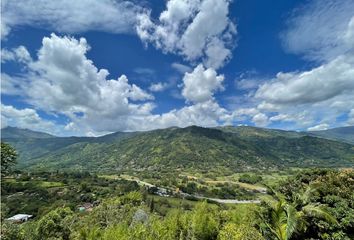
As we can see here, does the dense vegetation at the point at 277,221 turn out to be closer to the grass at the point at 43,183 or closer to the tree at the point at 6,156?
the tree at the point at 6,156

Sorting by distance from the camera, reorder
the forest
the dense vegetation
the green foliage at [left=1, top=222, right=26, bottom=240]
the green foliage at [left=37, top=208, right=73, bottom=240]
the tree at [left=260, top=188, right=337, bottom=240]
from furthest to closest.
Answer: the green foliage at [left=37, top=208, right=73, bottom=240], the green foliage at [left=1, top=222, right=26, bottom=240], the forest, the dense vegetation, the tree at [left=260, top=188, right=337, bottom=240]

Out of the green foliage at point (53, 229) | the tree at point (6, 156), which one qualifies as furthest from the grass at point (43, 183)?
the green foliage at point (53, 229)

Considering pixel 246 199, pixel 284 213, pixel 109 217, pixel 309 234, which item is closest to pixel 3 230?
pixel 109 217

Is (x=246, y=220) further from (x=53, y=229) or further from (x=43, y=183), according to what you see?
(x=43, y=183)

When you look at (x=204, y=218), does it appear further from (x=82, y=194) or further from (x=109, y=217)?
(x=82, y=194)

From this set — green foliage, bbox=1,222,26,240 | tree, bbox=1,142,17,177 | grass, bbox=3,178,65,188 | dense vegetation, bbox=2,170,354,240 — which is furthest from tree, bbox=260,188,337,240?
grass, bbox=3,178,65,188

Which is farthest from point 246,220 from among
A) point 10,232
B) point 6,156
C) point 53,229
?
point 6,156

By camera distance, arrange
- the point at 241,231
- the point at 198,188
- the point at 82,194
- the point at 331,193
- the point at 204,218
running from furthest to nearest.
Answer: the point at 198,188 < the point at 82,194 < the point at 204,218 < the point at 331,193 < the point at 241,231

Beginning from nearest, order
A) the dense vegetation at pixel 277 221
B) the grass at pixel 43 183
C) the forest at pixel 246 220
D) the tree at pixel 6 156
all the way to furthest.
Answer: the dense vegetation at pixel 277 221 → the forest at pixel 246 220 → the tree at pixel 6 156 → the grass at pixel 43 183

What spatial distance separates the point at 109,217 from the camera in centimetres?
5531

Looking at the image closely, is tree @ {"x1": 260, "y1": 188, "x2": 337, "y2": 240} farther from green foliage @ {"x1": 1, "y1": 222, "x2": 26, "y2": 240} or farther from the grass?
the grass

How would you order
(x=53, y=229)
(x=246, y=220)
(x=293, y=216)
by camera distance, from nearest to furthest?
(x=293, y=216) < (x=53, y=229) < (x=246, y=220)

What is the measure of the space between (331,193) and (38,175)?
166 m

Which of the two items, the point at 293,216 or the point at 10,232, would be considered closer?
the point at 293,216
